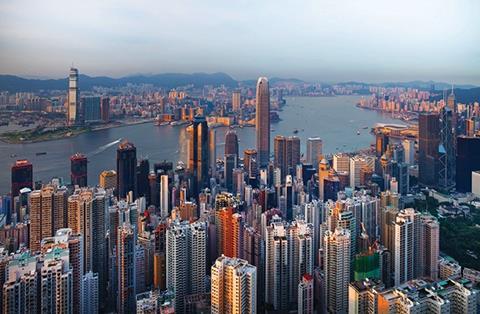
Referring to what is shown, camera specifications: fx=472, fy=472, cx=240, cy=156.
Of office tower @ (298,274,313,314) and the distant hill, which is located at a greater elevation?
the distant hill

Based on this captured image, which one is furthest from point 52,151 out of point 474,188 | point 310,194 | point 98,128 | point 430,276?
point 474,188

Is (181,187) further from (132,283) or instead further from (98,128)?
(132,283)

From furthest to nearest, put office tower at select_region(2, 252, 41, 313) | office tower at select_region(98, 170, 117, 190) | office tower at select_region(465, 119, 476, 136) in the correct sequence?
office tower at select_region(465, 119, 476, 136), office tower at select_region(98, 170, 117, 190), office tower at select_region(2, 252, 41, 313)

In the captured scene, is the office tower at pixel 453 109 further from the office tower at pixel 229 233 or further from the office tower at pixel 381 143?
the office tower at pixel 229 233

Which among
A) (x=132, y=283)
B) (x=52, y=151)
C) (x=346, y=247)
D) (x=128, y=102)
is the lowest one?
(x=132, y=283)

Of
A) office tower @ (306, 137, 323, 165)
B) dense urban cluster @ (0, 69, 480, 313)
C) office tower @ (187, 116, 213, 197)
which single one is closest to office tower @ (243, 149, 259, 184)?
dense urban cluster @ (0, 69, 480, 313)

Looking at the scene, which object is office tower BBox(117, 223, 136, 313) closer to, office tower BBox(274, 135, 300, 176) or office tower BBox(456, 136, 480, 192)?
office tower BBox(274, 135, 300, 176)

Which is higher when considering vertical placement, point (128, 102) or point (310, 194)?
point (128, 102)

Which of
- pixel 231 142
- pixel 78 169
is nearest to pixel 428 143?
pixel 231 142
